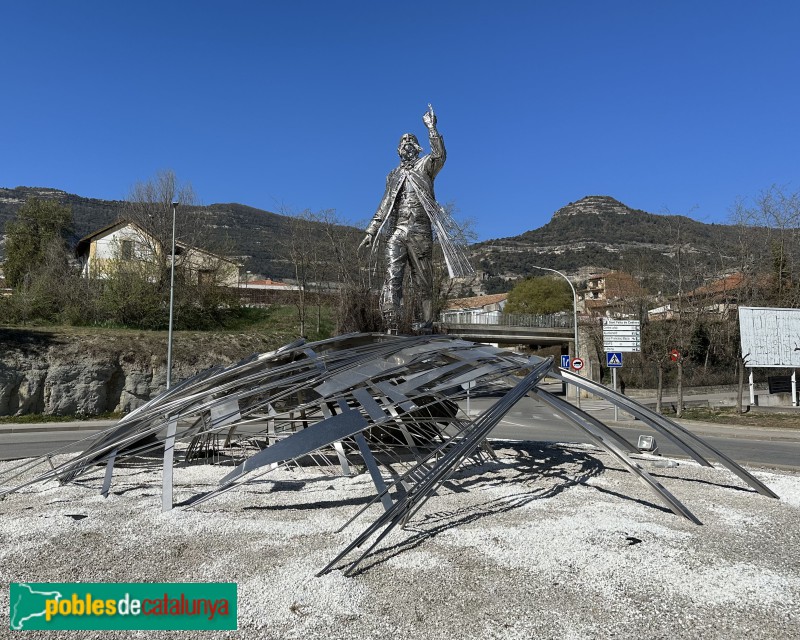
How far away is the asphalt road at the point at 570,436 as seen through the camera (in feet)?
39.4

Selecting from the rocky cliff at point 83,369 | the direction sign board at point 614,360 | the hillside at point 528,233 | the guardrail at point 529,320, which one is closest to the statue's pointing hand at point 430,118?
the direction sign board at point 614,360

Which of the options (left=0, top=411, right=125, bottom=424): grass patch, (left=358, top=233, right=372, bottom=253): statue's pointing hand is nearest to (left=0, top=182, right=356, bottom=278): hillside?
(left=0, top=411, right=125, bottom=424): grass patch

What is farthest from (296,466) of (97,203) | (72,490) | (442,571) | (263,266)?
(97,203)

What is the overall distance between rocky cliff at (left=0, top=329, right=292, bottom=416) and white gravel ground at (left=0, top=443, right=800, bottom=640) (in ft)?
48.8

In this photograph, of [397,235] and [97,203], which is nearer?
[397,235]

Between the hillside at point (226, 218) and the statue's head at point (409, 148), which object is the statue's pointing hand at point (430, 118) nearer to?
the statue's head at point (409, 148)

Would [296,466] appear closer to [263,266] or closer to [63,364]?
[63,364]

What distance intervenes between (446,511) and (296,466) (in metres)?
2.75

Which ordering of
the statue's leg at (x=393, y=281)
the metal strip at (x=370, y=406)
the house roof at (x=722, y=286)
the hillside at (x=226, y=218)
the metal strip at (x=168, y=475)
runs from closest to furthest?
1. the metal strip at (x=370, y=406)
2. the metal strip at (x=168, y=475)
3. the statue's leg at (x=393, y=281)
4. the house roof at (x=722, y=286)
5. the hillside at (x=226, y=218)

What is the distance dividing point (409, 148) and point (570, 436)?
8649 millimetres

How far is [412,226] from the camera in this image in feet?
32.2

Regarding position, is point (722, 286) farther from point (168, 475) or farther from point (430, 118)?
point (168, 475)

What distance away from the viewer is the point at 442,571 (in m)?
4.33
